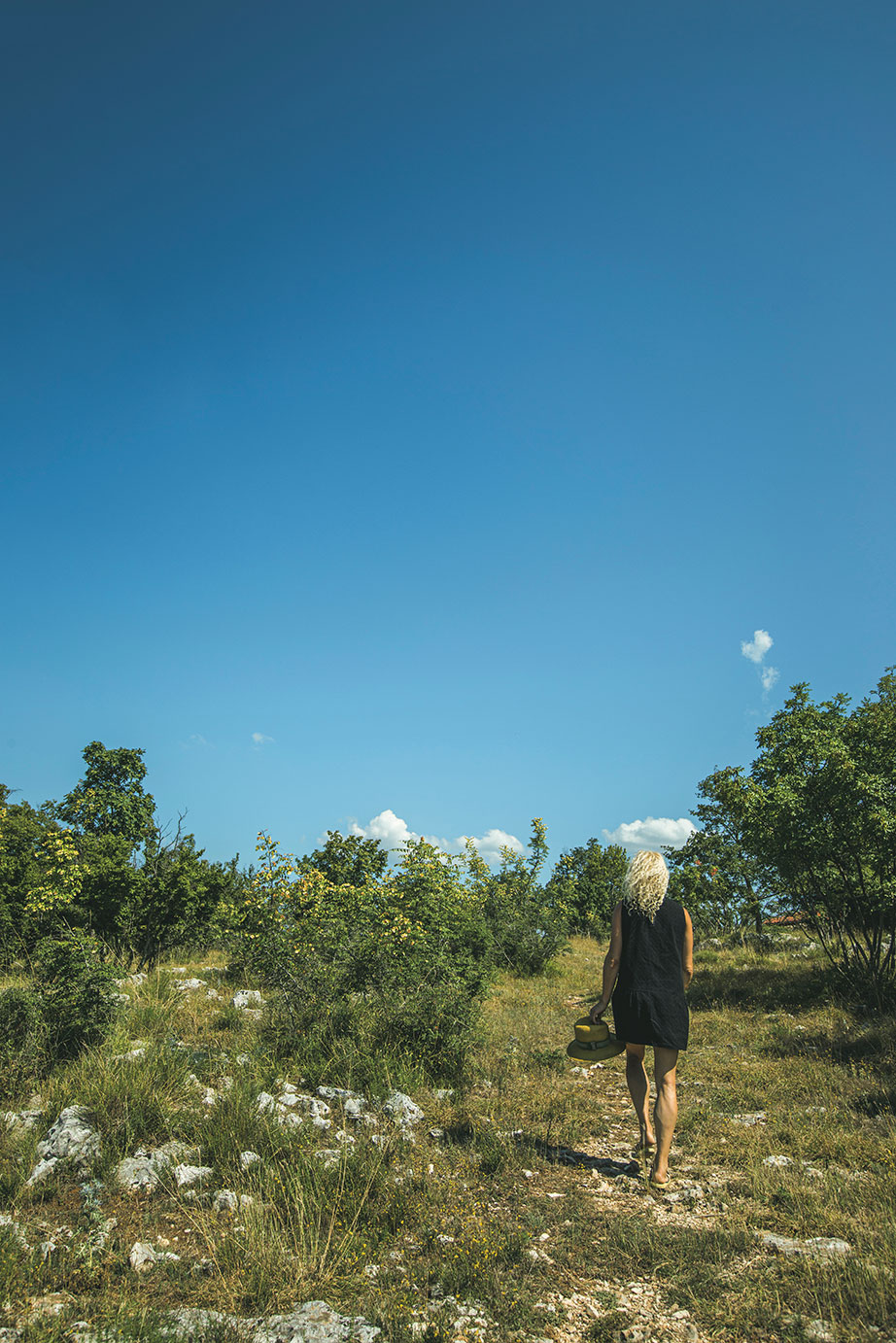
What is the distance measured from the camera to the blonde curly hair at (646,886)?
16.0 ft

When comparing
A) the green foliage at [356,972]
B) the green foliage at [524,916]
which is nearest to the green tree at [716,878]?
the green foliage at [524,916]

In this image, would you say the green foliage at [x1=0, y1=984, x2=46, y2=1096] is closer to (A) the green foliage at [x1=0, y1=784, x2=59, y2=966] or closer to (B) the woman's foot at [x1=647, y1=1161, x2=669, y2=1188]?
(B) the woman's foot at [x1=647, y1=1161, x2=669, y2=1188]

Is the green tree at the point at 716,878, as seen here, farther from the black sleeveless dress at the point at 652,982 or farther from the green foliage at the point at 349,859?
the black sleeveless dress at the point at 652,982

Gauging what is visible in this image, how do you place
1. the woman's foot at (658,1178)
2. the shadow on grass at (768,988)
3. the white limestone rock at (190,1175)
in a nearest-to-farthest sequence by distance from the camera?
the white limestone rock at (190,1175), the woman's foot at (658,1178), the shadow on grass at (768,988)

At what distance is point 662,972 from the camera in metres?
4.77

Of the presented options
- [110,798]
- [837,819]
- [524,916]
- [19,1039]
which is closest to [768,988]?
[837,819]

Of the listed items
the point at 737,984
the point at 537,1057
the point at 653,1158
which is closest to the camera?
the point at 653,1158

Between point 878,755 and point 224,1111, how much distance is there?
985 centimetres

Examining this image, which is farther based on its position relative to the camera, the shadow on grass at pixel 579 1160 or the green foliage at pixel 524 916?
the green foliage at pixel 524 916

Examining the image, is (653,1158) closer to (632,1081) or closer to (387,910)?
(632,1081)

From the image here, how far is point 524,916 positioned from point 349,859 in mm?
5614

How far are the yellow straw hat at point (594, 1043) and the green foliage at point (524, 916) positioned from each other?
38.8 feet

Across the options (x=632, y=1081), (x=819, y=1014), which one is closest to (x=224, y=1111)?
(x=632, y=1081)

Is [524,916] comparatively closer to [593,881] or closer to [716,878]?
[716,878]
